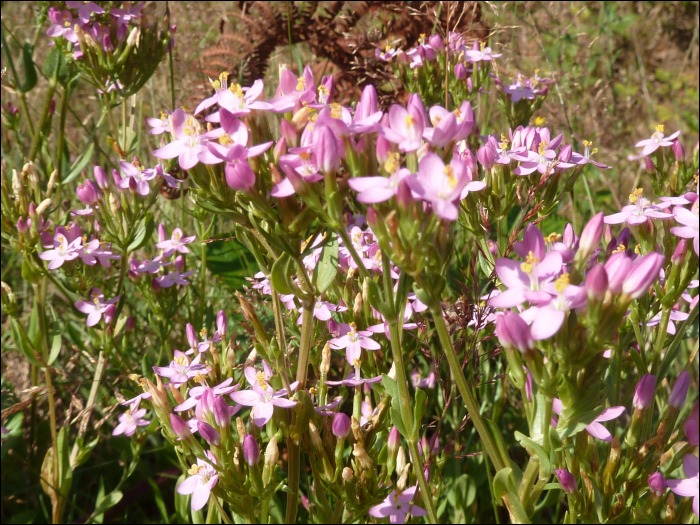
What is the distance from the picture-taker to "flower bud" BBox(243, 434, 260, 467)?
1.42 meters

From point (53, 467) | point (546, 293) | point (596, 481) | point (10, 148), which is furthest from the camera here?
point (10, 148)

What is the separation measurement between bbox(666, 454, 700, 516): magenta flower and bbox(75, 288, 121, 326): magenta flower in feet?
6.24

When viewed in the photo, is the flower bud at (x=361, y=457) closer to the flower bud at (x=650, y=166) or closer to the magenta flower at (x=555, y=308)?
the magenta flower at (x=555, y=308)

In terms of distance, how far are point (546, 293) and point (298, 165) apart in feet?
1.83

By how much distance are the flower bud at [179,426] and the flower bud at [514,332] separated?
2.65 ft

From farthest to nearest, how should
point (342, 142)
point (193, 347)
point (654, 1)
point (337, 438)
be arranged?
point (654, 1)
point (193, 347)
point (337, 438)
point (342, 142)

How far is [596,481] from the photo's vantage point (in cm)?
143

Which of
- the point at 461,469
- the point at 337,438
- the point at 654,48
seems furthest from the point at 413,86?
the point at 654,48

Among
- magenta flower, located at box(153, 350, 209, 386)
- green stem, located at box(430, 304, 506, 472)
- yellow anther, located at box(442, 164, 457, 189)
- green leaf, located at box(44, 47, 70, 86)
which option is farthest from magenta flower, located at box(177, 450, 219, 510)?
green leaf, located at box(44, 47, 70, 86)

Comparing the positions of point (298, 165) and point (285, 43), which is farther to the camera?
point (285, 43)

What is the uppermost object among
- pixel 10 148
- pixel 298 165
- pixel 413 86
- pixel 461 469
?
pixel 298 165

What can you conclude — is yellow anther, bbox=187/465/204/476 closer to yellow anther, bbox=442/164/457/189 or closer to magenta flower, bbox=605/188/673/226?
yellow anther, bbox=442/164/457/189

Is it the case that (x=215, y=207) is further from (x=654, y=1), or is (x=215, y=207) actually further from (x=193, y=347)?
(x=654, y=1)

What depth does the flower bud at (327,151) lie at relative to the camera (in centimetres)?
120
